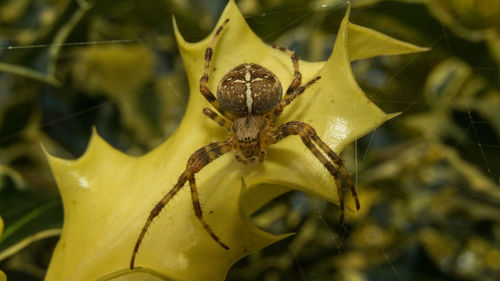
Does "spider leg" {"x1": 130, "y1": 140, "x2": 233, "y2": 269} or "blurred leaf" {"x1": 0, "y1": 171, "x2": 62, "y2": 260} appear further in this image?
"blurred leaf" {"x1": 0, "y1": 171, "x2": 62, "y2": 260}

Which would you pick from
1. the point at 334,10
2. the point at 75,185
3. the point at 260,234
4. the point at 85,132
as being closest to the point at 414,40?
the point at 334,10

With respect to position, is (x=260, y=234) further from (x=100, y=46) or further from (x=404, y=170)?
(x=100, y=46)

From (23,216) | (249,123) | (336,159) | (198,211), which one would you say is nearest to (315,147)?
(336,159)

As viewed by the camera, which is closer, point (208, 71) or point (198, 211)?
point (198, 211)

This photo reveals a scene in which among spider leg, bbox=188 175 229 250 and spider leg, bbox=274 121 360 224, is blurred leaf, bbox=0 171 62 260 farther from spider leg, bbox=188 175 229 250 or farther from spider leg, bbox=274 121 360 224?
spider leg, bbox=274 121 360 224

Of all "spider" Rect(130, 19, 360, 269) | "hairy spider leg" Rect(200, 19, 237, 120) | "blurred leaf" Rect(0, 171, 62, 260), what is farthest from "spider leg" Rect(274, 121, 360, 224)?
"blurred leaf" Rect(0, 171, 62, 260)

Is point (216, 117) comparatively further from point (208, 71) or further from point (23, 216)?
point (23, 216)

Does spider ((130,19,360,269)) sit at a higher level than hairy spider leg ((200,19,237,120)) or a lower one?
lower

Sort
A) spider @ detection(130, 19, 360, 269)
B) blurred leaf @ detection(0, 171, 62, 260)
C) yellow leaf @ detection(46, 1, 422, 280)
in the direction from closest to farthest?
yellow leaf @ detection(46, 1, 422, 280)
spider @ detection(130, 19, 360, 269)
blurred leaf @ detection(0, 171, 62, 260)
